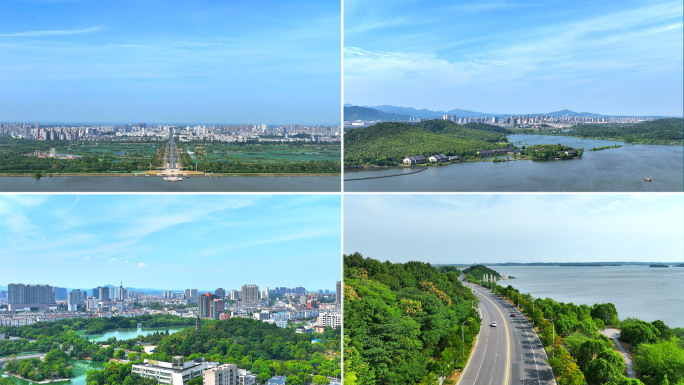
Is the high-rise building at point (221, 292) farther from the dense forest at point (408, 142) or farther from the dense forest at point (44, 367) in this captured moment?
the dense forest at point (408, 142)

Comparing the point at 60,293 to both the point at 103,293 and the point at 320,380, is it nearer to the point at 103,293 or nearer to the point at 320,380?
the point at 103,293

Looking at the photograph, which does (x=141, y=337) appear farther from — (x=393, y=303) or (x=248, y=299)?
(x=393, y=303)

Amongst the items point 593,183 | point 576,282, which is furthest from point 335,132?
point 576,282

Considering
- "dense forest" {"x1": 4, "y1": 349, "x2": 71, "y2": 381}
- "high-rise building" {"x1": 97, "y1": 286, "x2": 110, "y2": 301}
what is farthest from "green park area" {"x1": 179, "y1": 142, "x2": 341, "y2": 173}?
"dense forest" {"x1": 4, "y1": 349, "x2": 71, "y2": 381}

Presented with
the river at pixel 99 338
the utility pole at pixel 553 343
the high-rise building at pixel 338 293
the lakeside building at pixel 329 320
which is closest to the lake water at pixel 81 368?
the river at pixel 99 338

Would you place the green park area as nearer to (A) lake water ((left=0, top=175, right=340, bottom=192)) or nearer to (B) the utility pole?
(A) lake water ((left=0, top=175, right=340, bottom=192))
